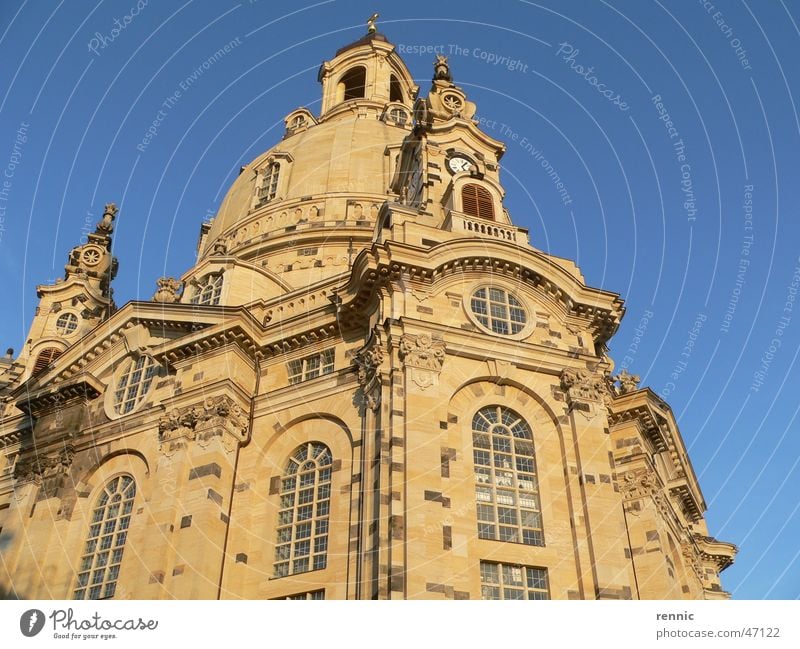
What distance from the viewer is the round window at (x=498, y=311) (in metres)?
33.8

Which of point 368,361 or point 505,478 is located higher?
point 368,361

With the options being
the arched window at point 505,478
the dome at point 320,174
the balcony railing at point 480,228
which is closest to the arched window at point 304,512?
the arched window at point 505,478

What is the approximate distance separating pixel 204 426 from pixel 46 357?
26.0 metres

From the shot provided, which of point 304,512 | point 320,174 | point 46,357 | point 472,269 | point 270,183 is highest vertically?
point 270,183

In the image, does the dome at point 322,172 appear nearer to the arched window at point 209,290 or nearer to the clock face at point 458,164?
the clock face at point 458,164

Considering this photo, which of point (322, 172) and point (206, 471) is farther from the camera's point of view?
point (322, 172)

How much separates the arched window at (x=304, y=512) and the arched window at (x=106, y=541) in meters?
7.00

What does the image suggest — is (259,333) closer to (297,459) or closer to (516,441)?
(297,459)

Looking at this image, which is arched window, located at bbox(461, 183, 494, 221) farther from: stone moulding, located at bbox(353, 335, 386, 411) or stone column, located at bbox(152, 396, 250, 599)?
stone column, located at bbox(152, 396, 250, 599)

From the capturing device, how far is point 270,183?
202ft

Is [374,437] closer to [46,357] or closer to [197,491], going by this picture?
[197,491]

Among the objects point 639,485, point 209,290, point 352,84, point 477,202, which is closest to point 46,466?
point 209,290

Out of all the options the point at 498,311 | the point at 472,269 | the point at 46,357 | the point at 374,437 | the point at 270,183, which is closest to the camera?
the point at 374,437
